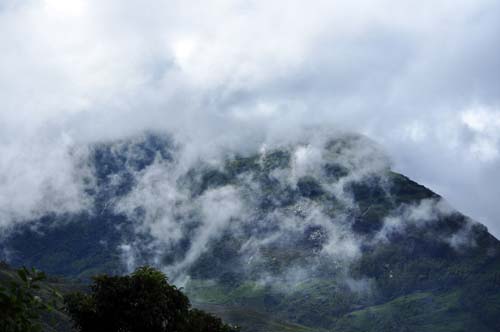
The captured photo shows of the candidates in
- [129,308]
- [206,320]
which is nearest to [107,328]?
[129,308]

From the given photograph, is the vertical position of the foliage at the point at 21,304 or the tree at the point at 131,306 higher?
the tree at the point at 131,306

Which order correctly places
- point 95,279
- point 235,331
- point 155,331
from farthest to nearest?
1. point 235,331
2. point 95,279
3. point 155,331

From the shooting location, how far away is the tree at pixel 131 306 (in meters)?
77.5

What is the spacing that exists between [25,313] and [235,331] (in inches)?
3545

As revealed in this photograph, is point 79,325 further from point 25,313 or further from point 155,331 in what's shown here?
point 25,313

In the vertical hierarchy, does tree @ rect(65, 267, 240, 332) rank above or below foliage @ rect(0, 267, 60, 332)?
above

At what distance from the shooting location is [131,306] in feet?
257

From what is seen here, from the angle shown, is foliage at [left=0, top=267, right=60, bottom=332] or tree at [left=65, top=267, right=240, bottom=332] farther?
tree at [left=65, top=267, right=240, bottom=332]

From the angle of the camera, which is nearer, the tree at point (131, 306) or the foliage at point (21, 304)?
the foliage at point (21, 304)

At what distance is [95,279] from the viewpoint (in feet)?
273

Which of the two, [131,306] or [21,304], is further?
[131,306]

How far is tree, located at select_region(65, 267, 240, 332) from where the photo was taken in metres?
77.5

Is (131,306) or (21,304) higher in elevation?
(131,306)

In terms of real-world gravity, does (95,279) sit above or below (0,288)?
above
